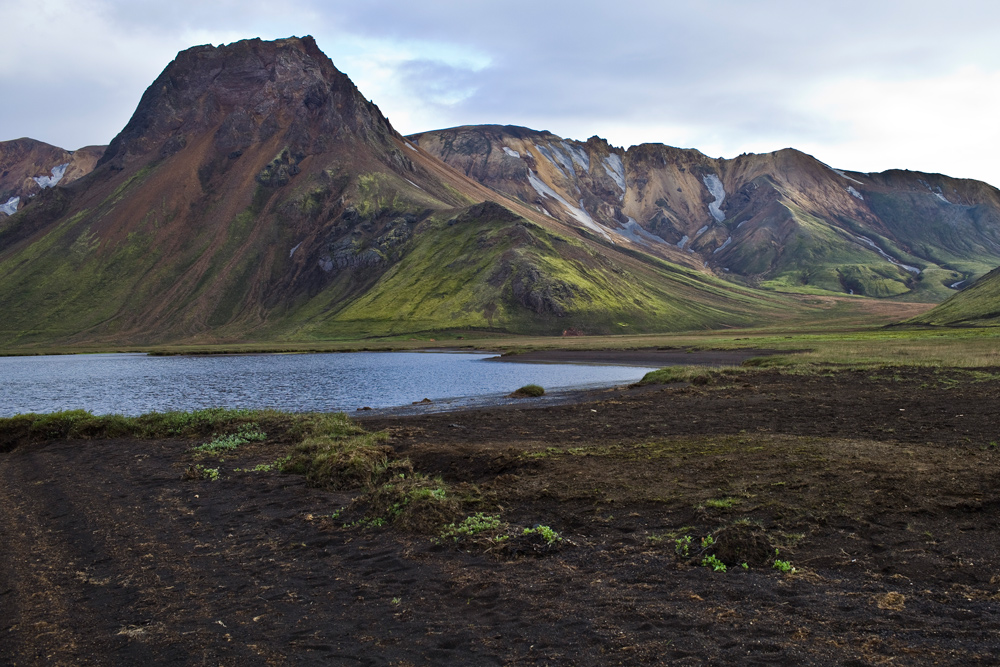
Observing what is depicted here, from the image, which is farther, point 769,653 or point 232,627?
point 232,627

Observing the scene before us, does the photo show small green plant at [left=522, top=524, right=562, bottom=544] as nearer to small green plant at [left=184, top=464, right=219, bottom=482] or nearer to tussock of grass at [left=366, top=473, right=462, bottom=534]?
tussock of grass at [left=366, top=473, right=462, bottom=534]

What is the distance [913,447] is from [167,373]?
8844cm

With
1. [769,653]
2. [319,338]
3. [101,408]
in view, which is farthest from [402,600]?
[319,338]

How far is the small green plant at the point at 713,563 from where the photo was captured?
41.4 feet

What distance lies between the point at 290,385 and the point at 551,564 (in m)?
59.3

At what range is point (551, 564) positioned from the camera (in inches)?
534

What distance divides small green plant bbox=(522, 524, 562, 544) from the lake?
1239 inches

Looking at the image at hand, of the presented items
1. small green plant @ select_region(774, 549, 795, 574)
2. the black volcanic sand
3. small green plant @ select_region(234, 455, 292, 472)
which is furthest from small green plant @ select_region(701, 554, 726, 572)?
small green plant @ select_region(234, 455, 292, 472)

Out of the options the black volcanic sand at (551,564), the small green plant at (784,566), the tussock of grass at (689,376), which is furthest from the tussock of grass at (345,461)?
the tussock of grass at (689,376)

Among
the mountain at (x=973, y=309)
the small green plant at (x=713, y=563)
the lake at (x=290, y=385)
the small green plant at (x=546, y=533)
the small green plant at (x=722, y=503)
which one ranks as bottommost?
the lake at (x=290, y=385)

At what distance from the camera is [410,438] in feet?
102

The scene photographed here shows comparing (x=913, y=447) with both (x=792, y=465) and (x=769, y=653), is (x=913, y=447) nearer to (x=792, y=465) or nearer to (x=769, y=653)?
(x=792, y=465)

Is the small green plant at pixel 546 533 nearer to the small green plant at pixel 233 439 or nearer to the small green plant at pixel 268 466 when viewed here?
the small green plant at pixel 268 466

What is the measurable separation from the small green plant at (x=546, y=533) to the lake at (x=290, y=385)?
3147cm
